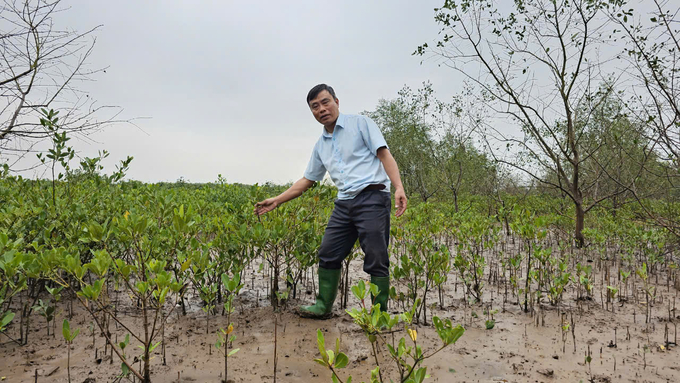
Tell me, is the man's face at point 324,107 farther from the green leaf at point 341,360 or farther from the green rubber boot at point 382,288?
the green leaf at point 341,360

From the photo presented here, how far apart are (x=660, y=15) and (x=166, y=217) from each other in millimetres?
5201

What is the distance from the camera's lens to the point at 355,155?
320cm

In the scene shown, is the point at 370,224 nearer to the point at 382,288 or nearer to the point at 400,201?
the point at 400,201

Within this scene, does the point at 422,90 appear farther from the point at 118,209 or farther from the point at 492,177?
the point at 118,209

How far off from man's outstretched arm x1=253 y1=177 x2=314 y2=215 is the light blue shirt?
1.25 ft

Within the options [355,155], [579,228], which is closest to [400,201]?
[355,155]

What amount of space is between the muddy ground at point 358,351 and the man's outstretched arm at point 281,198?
989 mm

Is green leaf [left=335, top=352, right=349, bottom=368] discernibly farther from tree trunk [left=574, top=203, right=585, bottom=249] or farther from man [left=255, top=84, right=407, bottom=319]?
tree trunk [left=574, top=203, right=585, bottom=249]

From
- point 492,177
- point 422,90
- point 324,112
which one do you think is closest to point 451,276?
point 324,112

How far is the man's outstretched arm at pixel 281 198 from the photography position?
3.28 meters

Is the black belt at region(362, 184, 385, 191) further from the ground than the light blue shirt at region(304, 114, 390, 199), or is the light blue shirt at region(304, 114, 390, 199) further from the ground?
the light blue shirt at region(304, 114, 390, 199)

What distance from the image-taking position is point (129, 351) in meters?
2.63

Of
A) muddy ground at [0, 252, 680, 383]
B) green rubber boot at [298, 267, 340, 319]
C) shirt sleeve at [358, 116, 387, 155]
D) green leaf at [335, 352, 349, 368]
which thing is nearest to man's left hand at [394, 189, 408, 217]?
shirt sleeve at [358, 116, 387, 155]

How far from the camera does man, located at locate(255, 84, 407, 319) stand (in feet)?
10.1
